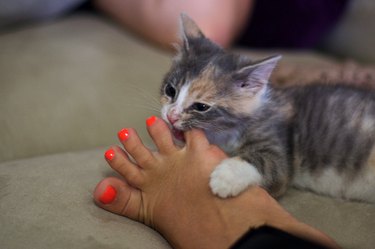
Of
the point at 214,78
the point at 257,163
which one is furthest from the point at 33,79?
the point at 257,163

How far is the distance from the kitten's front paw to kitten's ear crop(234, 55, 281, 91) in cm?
20

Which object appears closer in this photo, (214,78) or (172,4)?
(214,78)

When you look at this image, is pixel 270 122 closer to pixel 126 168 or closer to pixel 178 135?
pixel 178 135

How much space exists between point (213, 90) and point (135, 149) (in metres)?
0.23

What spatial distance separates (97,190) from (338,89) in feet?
2.27

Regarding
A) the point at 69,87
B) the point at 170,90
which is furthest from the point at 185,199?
the point at 69,87

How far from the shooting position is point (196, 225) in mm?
840

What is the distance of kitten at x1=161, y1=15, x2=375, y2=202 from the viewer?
102cm

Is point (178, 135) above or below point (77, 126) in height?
above

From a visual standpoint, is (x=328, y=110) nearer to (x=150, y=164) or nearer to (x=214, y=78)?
(x=214, y=78)

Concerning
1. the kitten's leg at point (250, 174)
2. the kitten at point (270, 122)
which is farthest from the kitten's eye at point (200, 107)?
the kitten's leg at point (250, 174)

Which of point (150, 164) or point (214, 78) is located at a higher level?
point (214, 78)

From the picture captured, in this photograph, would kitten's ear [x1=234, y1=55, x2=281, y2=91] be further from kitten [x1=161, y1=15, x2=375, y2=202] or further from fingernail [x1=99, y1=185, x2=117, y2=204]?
fingernail [x1=99, y1=185, x2=117, y2=204]

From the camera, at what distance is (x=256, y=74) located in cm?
103
